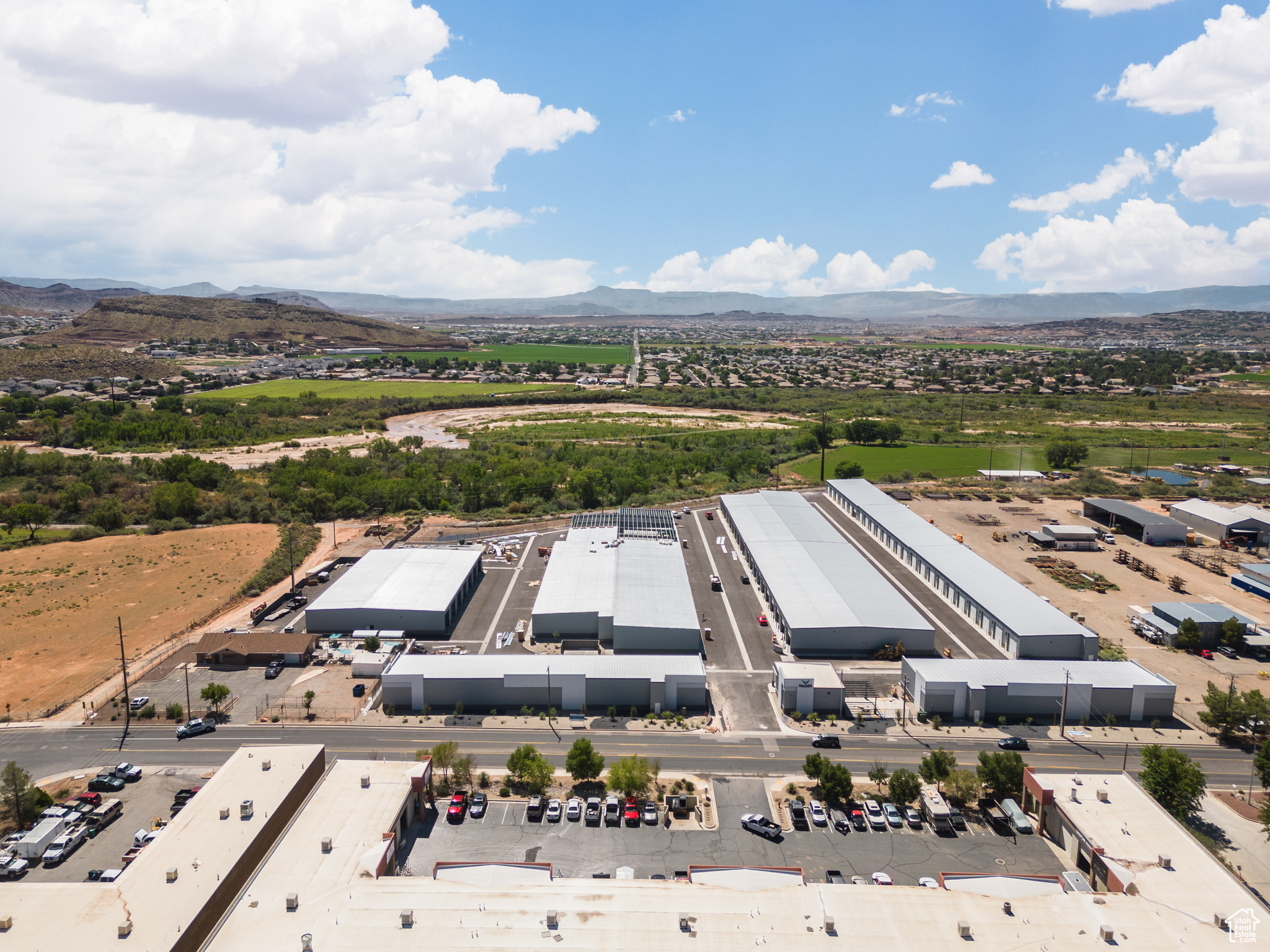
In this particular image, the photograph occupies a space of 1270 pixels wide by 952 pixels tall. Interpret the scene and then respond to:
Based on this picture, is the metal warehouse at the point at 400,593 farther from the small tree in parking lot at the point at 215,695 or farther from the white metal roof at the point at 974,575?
the white metal roof at the point at 974,575

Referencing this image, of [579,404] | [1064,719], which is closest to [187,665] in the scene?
[1064,719]

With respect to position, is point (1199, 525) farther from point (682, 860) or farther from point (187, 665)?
point (187, 665)

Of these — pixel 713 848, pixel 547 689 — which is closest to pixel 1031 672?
pixel 713 848

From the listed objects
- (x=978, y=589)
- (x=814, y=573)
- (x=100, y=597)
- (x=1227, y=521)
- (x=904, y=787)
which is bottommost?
(x=100, y=597)

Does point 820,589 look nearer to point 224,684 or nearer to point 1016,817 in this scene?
point 1016,817

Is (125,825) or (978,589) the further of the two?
(978,589)

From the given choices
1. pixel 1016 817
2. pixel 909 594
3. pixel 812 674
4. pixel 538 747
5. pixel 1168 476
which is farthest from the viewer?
pixel 1168 476

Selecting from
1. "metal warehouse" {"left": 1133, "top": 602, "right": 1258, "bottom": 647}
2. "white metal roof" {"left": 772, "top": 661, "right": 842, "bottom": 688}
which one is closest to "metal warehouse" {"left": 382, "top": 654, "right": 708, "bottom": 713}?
"white metal roof" {"left": 772, "top": 661, "right": 842, "bottom": 688}
